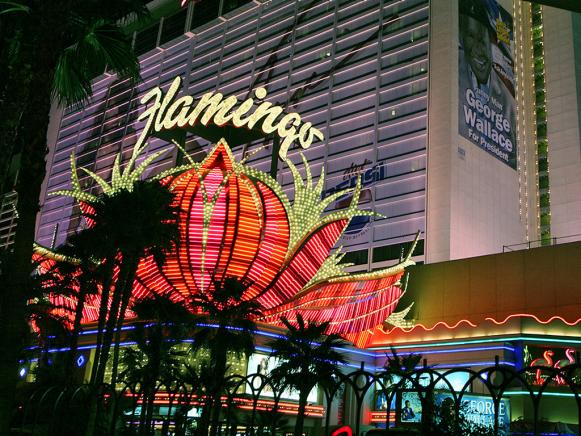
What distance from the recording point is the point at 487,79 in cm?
7531

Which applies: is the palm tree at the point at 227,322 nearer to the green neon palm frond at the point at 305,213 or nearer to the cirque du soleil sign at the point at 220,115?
the green neon palm frond at the point at 305,213

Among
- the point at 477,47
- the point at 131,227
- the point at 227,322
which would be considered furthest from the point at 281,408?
the point at 477,47

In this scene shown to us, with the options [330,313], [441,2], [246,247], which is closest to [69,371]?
[246,247]

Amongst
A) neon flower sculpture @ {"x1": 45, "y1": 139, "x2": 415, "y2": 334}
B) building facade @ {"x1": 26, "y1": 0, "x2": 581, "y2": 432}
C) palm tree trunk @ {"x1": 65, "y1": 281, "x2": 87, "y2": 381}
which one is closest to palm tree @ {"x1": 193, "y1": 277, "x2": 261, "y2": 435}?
palm tree trunk @ {"x1": 65, "y1": 281, "x2": 87, "y2": 381}

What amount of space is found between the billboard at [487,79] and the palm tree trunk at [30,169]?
2392 inches

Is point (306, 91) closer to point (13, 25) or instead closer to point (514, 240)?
point (514, 240)

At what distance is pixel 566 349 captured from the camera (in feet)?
123

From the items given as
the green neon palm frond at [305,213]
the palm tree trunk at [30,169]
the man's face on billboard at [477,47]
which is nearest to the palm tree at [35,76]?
the palm tree trunk at [30,169]

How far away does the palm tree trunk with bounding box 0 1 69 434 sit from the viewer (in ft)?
40.2

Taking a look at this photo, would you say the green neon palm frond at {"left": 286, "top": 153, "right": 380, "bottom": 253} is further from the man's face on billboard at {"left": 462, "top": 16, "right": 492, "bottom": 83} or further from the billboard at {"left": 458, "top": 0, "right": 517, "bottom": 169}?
the man's face on billboard at {"left": 462, "top": 16, "right": 492, "bottom": 83}

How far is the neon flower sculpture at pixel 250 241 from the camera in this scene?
3816 centimetres

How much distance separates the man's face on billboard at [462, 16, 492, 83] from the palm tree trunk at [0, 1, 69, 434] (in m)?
65.9

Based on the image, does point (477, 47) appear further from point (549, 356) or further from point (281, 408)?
point (281, 408)

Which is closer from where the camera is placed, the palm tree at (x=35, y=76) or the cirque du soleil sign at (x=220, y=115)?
the palm tree at (x=35, y=76)
